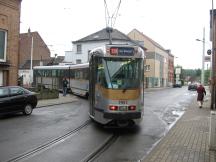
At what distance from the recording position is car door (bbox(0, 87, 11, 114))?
18.7 meters

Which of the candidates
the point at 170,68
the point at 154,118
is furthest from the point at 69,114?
the point at 170,68

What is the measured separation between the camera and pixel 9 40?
28.0 meters

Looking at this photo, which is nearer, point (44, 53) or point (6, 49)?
point (6, 49)

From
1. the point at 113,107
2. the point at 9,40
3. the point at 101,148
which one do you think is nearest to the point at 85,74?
the point at 9,40

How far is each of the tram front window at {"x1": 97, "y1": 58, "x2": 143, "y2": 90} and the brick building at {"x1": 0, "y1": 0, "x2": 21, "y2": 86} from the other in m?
13.7

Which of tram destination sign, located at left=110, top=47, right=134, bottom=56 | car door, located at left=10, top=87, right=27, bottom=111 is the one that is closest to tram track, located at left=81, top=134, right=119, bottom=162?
tram destination sign, located at left=110, top=47, right=134, bottom=56

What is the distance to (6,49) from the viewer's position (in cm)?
2780

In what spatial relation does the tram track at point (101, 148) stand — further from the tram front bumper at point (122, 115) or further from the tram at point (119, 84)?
the tram at point (119, 84)

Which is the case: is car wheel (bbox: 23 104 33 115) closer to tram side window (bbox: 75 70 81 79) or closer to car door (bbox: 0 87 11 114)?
car door (bbox: 0 87 11 114)

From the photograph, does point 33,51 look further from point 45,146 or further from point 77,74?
point 45,146

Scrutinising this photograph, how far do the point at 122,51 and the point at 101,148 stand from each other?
4707 millimetres

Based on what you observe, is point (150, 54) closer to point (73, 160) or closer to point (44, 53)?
point (44, 53)

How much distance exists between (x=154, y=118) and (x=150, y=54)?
6710cm

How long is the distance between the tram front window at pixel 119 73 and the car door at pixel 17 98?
5.91m
